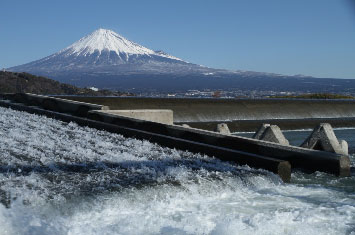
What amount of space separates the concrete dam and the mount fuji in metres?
113

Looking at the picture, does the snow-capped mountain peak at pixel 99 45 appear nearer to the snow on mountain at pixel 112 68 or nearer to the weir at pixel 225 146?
the snow on mountain at pixel 112 68

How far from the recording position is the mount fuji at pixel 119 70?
145375 mm

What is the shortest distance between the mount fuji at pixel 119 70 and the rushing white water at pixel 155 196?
127 m

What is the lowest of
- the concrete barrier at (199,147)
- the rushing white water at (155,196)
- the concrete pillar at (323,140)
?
the rushing white water at (155,196)

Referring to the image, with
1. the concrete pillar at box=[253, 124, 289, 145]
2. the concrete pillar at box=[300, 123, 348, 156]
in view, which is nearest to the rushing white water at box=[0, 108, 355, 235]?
the concrete pillar at box=[300, 123, 348, 156]

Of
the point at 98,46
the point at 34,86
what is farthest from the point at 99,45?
the point at 34,86

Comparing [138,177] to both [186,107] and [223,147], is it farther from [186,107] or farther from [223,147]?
[186,107]

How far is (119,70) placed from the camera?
17650 cm

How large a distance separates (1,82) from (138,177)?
28314 millimetres

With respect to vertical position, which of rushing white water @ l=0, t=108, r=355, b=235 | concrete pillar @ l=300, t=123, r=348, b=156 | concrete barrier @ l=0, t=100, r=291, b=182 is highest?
concrete pillar @ l=300, t=123, r=348, b=156

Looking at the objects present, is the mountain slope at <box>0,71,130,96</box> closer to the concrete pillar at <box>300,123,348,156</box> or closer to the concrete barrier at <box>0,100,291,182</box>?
the concrete barrier at <box>0,100,291,182</box>

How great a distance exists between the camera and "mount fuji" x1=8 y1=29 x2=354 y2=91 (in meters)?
145

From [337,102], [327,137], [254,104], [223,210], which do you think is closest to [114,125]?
[327,137]

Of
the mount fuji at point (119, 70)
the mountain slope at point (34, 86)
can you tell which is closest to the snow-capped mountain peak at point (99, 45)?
the mount fuji at point (119, 70)
